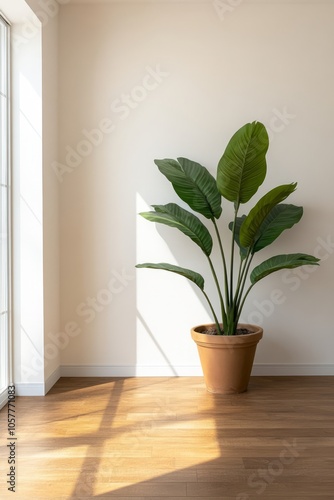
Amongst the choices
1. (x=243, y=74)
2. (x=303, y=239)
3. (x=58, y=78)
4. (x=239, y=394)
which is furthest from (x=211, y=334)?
(x=58, y=78)

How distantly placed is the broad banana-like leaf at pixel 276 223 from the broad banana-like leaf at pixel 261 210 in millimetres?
140

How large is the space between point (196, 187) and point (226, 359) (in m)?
1.08

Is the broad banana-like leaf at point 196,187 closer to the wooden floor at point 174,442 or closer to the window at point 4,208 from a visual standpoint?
the window at point 4,208

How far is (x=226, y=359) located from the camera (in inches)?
133

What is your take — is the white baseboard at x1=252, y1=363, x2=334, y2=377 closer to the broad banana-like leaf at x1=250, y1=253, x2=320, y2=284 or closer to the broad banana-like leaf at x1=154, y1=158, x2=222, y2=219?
the broad banana-like leaf at x1=250, y1=253, x2=320, y2=284

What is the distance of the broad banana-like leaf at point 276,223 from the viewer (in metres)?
3.46

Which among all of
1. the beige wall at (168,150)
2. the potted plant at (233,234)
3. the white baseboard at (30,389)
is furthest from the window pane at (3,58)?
the white baseboard at (30,389)

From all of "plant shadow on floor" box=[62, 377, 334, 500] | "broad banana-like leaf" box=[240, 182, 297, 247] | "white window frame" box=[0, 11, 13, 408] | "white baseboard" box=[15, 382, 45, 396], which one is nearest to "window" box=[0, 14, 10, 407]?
"white window frame" box=[0, 11, 13, 408]

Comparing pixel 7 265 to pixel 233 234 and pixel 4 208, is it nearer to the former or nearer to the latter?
pixel 4 208

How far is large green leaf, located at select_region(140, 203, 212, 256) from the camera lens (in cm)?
337

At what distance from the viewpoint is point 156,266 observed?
3.33 meters

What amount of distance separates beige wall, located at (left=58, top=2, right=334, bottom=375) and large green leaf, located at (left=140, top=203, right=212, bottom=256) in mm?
342

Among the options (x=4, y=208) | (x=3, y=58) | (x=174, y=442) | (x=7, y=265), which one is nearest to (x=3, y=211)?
(x=4, y=208)

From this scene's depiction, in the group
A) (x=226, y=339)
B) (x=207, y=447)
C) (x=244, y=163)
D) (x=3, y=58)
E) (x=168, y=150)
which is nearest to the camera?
(x=207, y=447)
